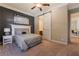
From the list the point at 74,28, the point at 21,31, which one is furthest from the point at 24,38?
the point at 74,28

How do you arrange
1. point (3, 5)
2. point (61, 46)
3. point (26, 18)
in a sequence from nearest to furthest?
point (3, 5), point (61, 46), point (26, 18)

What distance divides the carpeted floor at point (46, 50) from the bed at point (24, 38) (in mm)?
110

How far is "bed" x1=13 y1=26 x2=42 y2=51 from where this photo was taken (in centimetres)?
202

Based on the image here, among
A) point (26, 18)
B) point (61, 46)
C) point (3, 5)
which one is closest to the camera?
point (3, 5)

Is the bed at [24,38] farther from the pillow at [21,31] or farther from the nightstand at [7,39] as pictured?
the nightstand at [7,39]

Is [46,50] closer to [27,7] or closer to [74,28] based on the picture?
[74,28]

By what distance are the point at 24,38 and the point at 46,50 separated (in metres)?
0.59

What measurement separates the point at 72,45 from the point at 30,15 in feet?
4.14

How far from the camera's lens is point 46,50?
2014 millimetres

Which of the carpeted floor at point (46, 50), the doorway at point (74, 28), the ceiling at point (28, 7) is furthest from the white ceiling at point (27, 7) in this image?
the carpeted floor at point (46, 50)

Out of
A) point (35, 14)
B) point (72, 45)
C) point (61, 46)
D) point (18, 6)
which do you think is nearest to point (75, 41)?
point (72, 45)

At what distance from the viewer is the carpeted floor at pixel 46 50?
1923mm

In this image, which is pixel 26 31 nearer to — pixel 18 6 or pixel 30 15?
pixel 30 15

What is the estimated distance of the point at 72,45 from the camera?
209 centimetres
